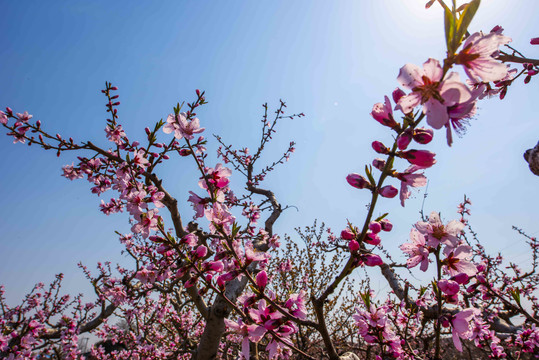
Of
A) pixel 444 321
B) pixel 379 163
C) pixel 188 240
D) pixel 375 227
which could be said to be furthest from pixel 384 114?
pixel 188 240

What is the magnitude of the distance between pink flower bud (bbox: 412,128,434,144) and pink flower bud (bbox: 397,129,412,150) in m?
0.04

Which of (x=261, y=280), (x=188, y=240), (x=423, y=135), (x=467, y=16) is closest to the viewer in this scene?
(x=467, y=16)

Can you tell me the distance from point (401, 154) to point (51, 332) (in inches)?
391

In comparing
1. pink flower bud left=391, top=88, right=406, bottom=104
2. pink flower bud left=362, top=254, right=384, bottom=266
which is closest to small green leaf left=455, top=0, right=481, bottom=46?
pink flower bud left=391, top=88, right=406, bottom=104

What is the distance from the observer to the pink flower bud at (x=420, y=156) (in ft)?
3.18

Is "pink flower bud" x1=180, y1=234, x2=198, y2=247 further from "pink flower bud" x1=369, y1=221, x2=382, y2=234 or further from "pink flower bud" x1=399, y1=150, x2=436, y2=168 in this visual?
"pink flower bud" x1=399, y1=150, x2=436, y2=168

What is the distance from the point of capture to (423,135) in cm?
95

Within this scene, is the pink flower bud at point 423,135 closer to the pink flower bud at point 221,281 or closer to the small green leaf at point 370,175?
the small green leaf at point 370,175

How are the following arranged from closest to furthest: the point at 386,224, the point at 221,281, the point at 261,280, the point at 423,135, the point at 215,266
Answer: the point at 423,135
the point at 386,224
the point at 261,280
the point at 221,281
the point at 215,266

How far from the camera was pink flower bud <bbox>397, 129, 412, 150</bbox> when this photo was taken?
938mm

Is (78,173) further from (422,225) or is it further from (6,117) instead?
(422,225)

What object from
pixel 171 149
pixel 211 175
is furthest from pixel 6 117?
pixel 211 175

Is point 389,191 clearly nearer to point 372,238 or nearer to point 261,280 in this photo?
point 372,238

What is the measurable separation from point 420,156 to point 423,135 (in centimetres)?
8
